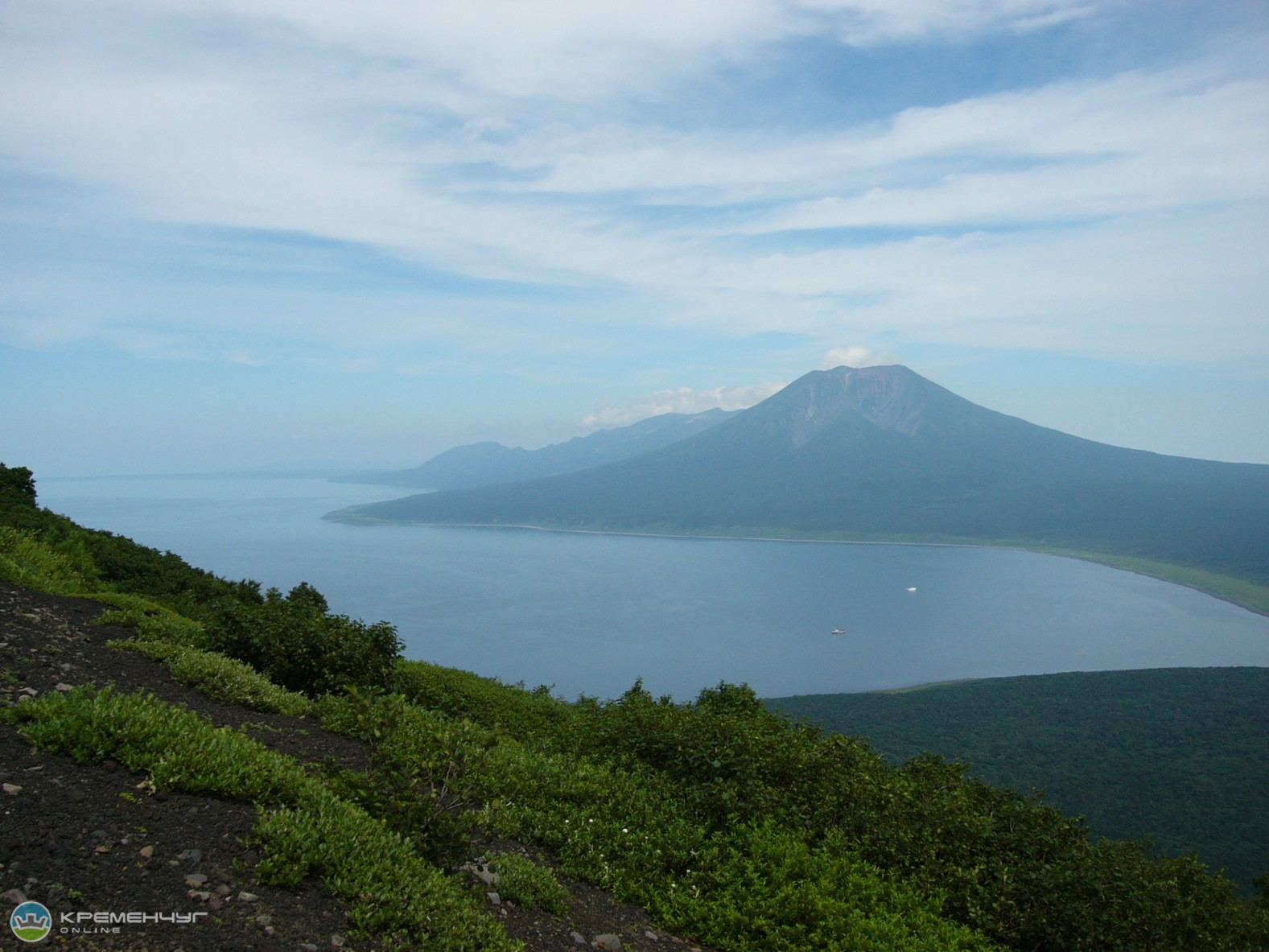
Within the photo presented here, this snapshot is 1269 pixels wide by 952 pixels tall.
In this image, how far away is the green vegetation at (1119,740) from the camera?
32.4 m

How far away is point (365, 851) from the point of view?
4.16 m

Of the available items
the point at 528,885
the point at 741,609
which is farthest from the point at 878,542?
the point at 528,885

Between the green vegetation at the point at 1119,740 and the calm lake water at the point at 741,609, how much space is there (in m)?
13.4

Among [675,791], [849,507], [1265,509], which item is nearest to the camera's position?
[675,791]

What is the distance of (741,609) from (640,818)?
92.3m

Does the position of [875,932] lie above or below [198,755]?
below

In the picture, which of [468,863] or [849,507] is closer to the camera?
[468,863]

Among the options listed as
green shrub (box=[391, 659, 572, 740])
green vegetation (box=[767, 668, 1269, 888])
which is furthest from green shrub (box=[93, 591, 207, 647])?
green vegetation (box=[767, 668, 1269, 888])

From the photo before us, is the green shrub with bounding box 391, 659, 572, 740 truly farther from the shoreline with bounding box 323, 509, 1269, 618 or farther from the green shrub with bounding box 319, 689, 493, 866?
the shoreline with bounding box 323, 509, 1269, 618

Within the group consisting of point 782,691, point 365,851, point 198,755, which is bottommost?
point 782,691

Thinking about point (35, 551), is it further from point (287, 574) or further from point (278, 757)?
point (287, 574)

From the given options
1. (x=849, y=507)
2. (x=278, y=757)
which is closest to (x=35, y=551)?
(x=278, y=757)

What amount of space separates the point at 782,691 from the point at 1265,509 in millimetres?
151004

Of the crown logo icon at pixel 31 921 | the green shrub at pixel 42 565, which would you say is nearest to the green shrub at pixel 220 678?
the green shrub at pixel 42 565
